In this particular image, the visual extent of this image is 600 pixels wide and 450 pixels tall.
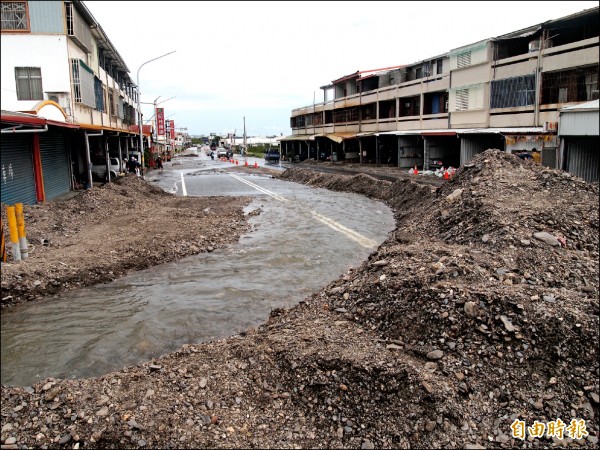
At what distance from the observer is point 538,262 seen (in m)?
6.65

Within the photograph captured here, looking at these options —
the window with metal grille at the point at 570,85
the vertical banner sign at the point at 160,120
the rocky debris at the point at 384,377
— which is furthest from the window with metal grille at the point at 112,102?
the vertical banner sign at the point at 160,120

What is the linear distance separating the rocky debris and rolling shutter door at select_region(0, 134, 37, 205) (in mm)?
12563

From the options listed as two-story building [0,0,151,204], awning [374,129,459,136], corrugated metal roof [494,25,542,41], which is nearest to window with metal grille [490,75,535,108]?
corrugated metal roof [494,25,542,41]

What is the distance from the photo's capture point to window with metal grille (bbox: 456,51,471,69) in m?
30.9

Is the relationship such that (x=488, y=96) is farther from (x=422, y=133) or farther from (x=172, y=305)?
(x=172, y=305)

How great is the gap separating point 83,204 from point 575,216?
50.5ft

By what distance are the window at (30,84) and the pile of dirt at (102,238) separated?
14.9 feet

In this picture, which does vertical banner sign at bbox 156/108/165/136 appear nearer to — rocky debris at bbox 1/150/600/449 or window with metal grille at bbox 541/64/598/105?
window with metal grille at bbox 541/64/598/105

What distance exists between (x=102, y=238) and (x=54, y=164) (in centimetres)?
1038

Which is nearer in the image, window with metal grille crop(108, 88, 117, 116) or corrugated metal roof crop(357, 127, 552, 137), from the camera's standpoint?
corrugated metal roof crop(357, 127, 552, 137)

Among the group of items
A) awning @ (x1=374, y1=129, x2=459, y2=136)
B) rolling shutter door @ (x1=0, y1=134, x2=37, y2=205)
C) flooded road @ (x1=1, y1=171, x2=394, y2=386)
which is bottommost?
flooded road @ (x1=1, y1=171, x2=394, y2=386)

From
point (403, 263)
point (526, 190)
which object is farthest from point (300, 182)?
point (403, 263)

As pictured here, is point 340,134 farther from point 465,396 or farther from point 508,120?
point 465,396

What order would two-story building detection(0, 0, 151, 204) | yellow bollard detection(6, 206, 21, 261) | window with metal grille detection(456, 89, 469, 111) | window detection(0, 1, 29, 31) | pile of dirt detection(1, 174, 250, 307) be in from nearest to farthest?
pile of dirt detection(1, 174, 250, 307), yellow bollard detection(6, 206, 21, 261), window detection(0, 1, 29, 31), two-story building detection(0, 0, 151, 204), window with metal grille detection(456, 89, 469, 111)
